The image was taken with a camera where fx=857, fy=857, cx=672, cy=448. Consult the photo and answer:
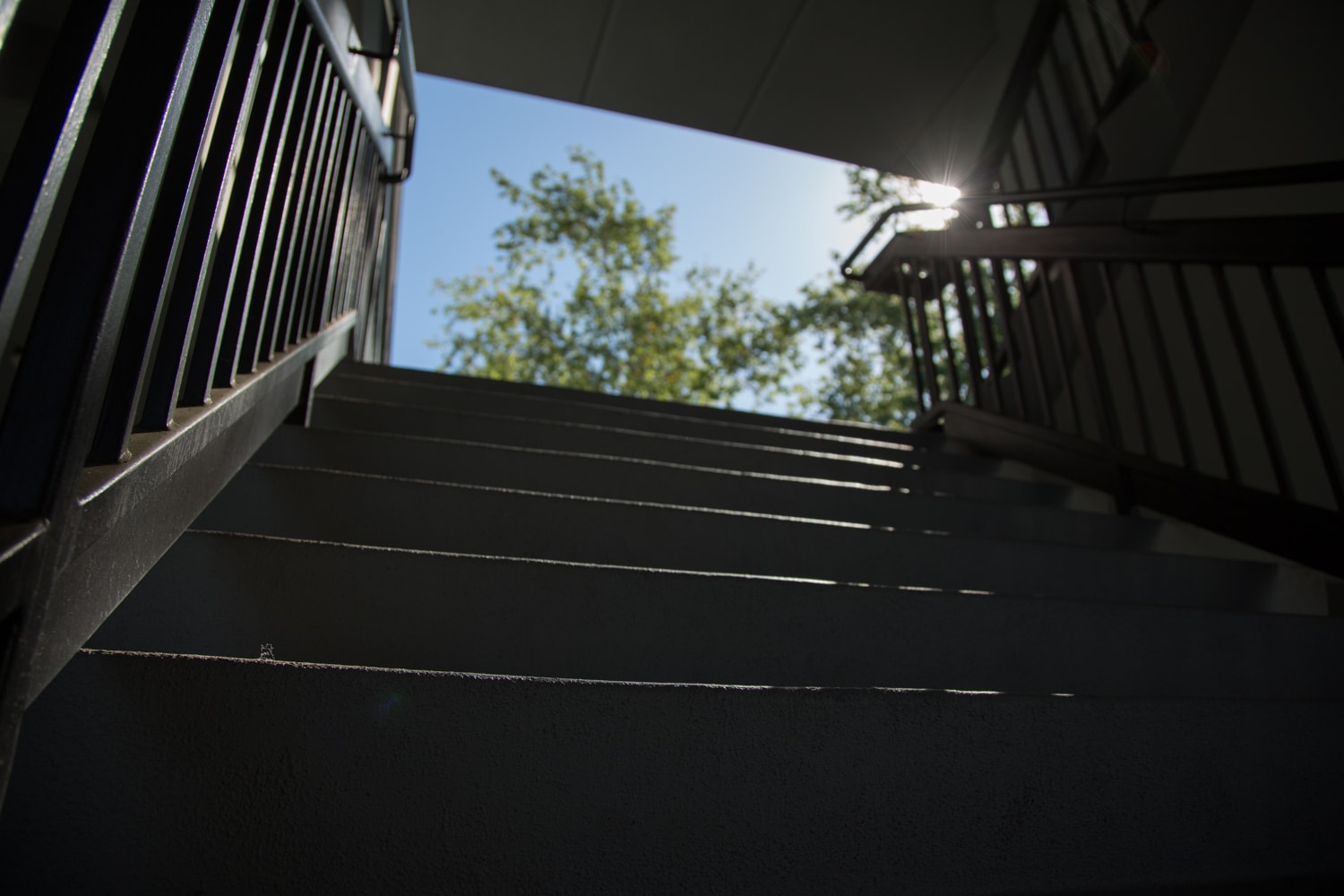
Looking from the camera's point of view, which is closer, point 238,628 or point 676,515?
point 238,628

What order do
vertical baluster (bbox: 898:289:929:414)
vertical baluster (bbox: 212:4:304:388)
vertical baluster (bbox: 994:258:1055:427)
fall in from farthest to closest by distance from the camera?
vertical baluster (bbox: 898:289:929:414)
vertical baluster (bbox: 994:258:1055:427)
vertical baluster (bbox: 212:4:304:388)

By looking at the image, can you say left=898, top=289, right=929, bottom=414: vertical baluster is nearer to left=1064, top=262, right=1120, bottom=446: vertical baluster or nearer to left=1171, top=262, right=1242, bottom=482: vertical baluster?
left=1064, top=262, right=1120, bottom=446: vertical baluster

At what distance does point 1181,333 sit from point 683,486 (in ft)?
6.27

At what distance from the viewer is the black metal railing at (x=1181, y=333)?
191 cm

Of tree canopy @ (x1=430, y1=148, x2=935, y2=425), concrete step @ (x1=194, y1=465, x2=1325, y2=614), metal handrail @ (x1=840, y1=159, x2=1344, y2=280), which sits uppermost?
tree canopy @ (x1=430, y1=148, x2=935, y2=425)

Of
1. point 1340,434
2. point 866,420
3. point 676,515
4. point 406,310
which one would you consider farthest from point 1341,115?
point 406,310

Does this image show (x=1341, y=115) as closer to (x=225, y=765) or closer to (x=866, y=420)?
(x=225, y=765)

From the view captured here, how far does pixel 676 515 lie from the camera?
164cm

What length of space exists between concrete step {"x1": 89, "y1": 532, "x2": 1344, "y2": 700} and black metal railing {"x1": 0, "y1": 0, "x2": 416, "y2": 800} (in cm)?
15

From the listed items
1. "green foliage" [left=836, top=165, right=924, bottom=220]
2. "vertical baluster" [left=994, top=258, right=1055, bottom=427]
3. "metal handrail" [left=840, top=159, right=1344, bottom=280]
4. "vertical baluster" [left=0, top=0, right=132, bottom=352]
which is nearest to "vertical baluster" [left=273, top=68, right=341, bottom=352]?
"vertical baluster" [left=0, top=0, right=132, bottom=352]

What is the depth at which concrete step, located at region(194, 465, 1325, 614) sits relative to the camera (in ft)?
4.81

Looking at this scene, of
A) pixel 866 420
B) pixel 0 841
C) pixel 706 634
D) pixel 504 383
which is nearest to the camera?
pixel 0 841

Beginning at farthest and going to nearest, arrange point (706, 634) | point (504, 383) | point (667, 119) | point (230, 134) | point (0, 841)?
1. point (667, 119)
2. point (504, 383)
3. point (706, 634)
4. point (230, 134)
5. point (0, 841)

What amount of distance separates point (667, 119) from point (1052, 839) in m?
4.89
